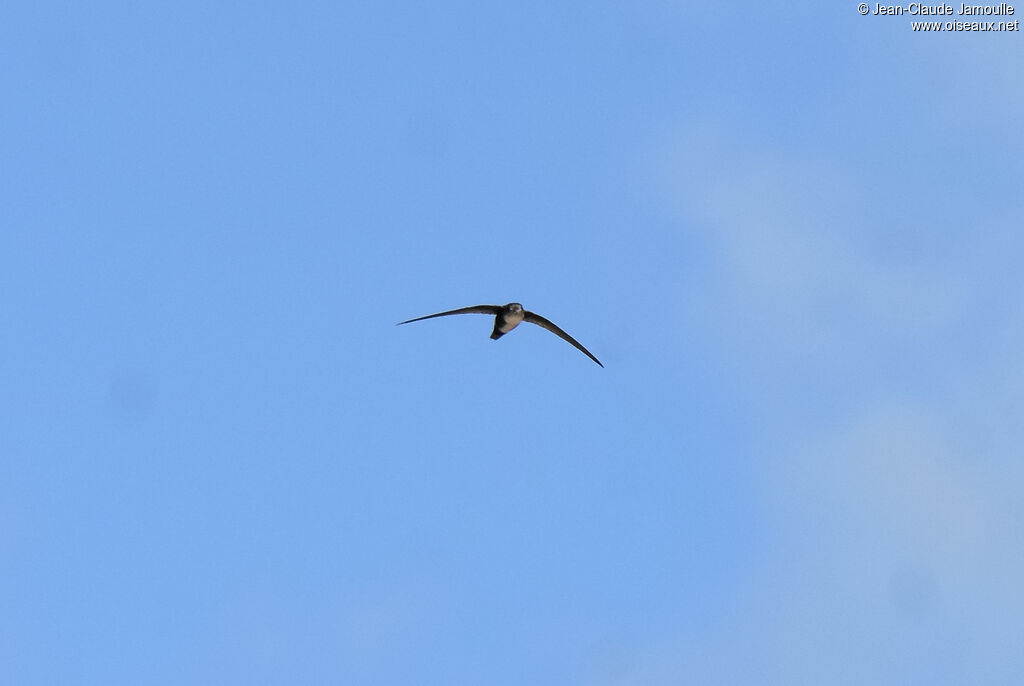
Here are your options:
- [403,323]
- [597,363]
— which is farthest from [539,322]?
[403,323]

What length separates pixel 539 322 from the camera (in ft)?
269

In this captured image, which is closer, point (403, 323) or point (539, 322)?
point (403, 323)

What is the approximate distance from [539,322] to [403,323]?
12548 mm

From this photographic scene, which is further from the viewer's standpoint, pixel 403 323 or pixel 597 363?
pixel 597 363

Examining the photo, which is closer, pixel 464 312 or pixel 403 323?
pixel 403 323

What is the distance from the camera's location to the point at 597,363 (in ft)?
274

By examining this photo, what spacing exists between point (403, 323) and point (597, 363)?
15.9 metres

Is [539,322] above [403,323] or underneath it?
above

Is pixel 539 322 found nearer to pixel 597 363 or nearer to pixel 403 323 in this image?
pixel 597 363

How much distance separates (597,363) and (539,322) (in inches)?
174

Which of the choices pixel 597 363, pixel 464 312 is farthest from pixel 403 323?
pixel 597 363

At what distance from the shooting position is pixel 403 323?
71688 millimetres

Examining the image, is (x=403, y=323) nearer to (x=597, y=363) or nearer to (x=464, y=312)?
(x=464, y=312)

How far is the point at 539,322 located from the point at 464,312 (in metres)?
5.35
